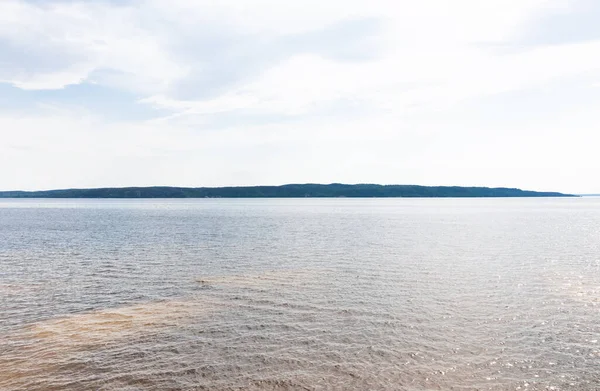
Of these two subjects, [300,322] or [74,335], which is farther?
[300,322]

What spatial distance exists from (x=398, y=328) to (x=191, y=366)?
38.8 feet

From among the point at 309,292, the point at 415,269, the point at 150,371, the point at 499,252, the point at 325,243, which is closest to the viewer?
the point at 150,371

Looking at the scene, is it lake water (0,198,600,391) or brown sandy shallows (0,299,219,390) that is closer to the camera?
lake water (0,198,600,391)

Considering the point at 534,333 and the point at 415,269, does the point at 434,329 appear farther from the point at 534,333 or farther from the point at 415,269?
the point at 415,269

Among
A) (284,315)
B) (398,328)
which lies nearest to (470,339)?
(398,328)

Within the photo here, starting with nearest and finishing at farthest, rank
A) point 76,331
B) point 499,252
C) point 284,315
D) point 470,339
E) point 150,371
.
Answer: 1. point 150,371
2. point 470,339
3. point 76,331
4. point 284,315
5. point 499,252

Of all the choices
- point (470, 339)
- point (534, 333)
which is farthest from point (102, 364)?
point (534, 333)

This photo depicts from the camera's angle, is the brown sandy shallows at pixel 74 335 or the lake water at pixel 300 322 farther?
the brown sandy shallows at pixel 74 335

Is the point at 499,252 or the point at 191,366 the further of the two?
the point at 499,252

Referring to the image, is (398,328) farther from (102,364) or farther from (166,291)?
(166,291)

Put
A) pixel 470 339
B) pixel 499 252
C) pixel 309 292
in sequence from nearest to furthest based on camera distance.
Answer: pixel 470 339 → pixel 309 292 → pixel 499 252

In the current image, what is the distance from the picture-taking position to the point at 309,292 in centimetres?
3206

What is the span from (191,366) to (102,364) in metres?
4.14

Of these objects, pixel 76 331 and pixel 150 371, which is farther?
pixel 76 331
